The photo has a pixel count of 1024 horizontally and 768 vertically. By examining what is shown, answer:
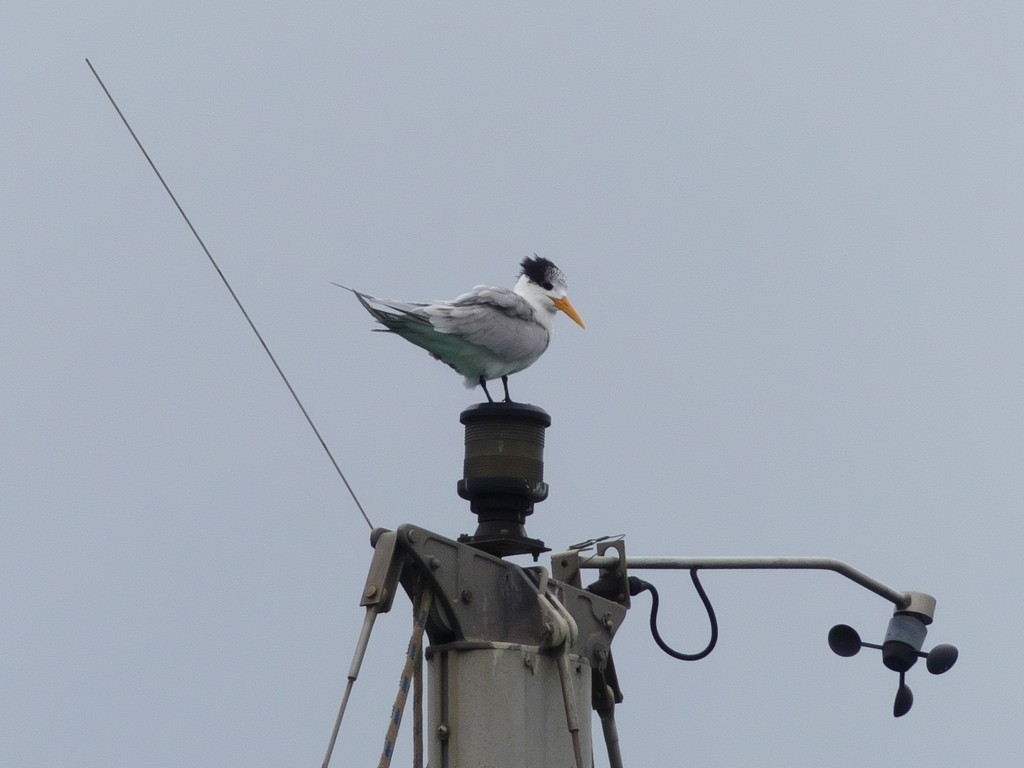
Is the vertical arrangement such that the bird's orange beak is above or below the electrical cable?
above

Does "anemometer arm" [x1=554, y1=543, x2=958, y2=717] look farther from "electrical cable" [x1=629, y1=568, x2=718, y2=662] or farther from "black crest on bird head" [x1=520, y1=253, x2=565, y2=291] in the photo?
"black crest on bird head" [x1=520, y1=253, x2=565, y2=291]

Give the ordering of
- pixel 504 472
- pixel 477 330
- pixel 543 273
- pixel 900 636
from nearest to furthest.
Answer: pixel 504 472
pixel 900 636
pixel 477 330
pixel 543 273

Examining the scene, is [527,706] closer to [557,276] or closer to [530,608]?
[530,608]

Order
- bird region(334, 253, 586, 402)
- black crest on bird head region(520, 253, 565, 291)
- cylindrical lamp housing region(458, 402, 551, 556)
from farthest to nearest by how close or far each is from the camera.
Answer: black crest on bird head region(520, 253, 565, 291) → bird region(334, 253, 586, 402) → cylindrical lamp housing region(458, 402, 551, 556)

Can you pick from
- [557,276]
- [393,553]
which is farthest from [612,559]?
[557,276]

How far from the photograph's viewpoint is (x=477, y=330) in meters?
8.66

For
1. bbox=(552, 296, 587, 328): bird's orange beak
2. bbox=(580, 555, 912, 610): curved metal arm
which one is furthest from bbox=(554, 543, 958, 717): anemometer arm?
bbox=(552, 296, 587, 328): bird's orange beak

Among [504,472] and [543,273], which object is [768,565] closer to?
[504,472]

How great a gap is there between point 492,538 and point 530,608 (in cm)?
44

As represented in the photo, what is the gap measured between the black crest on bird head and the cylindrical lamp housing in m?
3.97

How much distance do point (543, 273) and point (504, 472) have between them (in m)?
4.22

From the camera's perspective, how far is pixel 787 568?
715cm

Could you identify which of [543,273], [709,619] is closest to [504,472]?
[709,619]

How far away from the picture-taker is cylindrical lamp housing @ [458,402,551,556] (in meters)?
6.34
